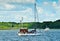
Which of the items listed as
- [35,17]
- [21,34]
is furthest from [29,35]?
[35,17]

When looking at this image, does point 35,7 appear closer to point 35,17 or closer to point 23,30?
point 35,17

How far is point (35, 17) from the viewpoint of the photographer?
12475 centimetres

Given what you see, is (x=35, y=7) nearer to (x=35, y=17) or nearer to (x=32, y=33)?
(x=35, y=17)

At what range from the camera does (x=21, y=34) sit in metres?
132

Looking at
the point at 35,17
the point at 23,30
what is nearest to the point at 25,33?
the point at 23,30

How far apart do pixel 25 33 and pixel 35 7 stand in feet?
47.8

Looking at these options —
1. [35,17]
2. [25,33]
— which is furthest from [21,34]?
[35,17]

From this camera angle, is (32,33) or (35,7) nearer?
(35,7)

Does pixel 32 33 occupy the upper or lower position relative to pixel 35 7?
lower

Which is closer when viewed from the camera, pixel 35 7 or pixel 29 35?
pixel 35 7

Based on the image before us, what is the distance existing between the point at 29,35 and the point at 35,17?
12.2m

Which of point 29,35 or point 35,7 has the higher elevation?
point 35,7

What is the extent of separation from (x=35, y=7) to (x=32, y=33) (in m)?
13.5

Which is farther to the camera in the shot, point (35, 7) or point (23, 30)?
point (23, 30)
